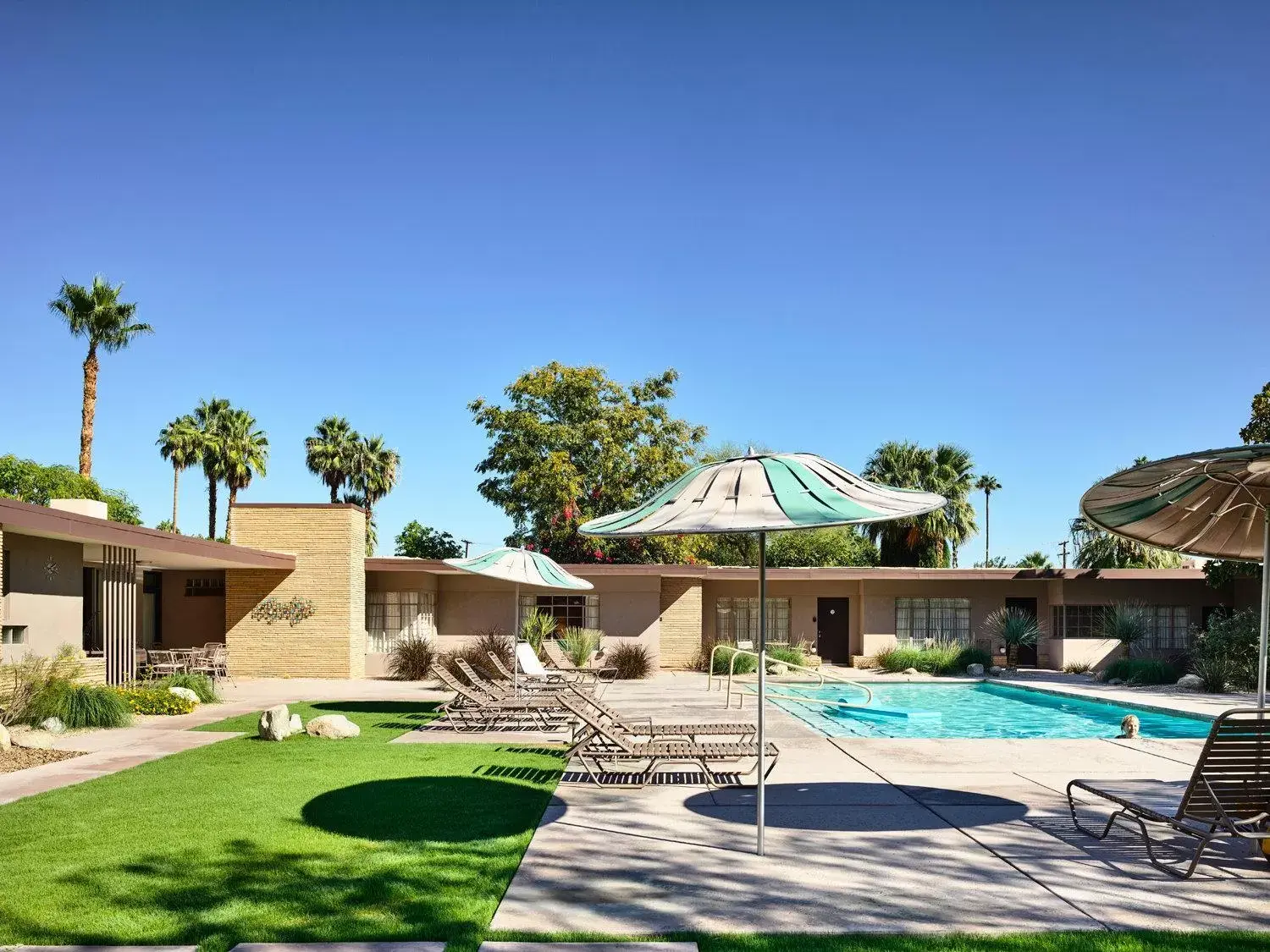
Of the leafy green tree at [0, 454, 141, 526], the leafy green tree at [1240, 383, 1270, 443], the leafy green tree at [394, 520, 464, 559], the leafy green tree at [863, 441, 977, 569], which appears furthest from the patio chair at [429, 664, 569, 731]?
the leafy green tree at [0, 454, 141, 526]

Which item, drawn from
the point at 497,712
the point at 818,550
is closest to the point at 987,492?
the point at 818,550

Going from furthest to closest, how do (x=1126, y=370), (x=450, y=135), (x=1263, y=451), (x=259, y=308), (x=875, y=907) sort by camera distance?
(x=1126, y=370) < (x=259, y=308) < (x=450, y=135) < (x=1263, y=451) < (x=875, y=907)

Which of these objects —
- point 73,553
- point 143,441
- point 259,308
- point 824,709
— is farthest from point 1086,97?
point 143,441

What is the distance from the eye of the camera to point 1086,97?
17.2m

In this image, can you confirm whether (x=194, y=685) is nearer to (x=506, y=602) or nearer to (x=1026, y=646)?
(x=506, y=602)

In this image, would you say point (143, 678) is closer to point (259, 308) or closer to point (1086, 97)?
point (259, 308)

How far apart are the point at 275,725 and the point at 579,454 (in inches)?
934

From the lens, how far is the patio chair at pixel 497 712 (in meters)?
14.0

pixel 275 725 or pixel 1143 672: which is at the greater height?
pixel 275 725

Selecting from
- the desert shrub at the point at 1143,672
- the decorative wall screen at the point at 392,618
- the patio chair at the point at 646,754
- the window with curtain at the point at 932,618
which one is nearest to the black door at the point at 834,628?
the window with curtain at the point at 932,618

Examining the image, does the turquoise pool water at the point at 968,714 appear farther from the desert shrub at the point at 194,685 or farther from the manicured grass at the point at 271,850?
the desert shrub at the point at 194,685

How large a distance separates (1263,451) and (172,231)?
72.8 feet

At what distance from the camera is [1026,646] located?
28.5 m

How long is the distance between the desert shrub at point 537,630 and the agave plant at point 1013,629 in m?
13.1
